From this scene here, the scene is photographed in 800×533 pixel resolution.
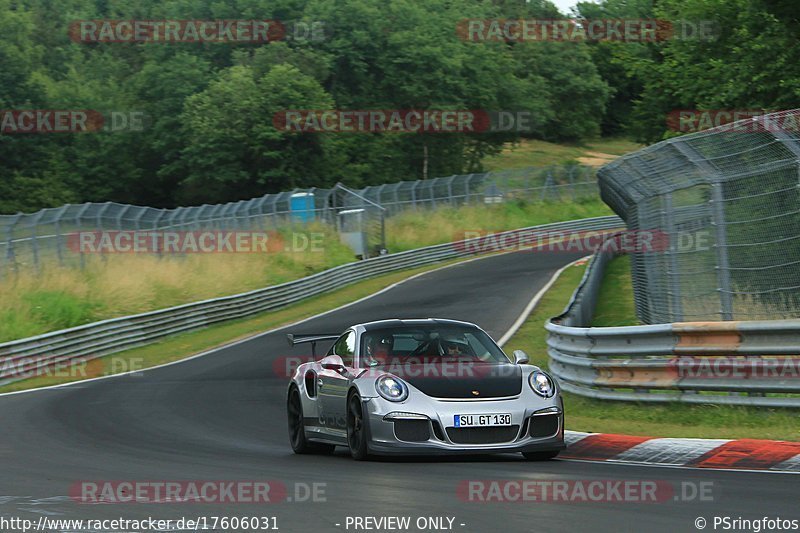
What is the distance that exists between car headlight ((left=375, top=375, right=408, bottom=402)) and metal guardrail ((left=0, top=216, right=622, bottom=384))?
14.7 metres

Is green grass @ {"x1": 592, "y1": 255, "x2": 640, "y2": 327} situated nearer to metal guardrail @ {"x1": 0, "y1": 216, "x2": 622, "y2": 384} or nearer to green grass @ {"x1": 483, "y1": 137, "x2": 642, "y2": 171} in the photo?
metal guardrail @ {"x1": 0, "y1": 216, "x2": 622, "y2": 384}

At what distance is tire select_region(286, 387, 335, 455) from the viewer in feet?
37.5

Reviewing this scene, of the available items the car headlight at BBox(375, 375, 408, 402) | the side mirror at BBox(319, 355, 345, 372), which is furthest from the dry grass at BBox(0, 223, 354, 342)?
the car headlight at BBox(375, 375, 408, 402)

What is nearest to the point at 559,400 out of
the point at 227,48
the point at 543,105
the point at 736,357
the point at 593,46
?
the point at 736,357

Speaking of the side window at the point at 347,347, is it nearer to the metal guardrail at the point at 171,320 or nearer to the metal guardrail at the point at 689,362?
the metal guardrail at the point at 689,362

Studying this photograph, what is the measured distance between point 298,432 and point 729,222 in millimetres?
4582

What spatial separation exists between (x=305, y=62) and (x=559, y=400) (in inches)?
2484

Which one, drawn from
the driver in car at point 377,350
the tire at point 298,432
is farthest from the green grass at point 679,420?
the tire at point 298,432

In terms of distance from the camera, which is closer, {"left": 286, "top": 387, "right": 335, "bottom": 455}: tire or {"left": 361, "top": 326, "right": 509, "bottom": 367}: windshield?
{"left": 361, "top": 326, "right": 509, "bottom": 367}: windshield

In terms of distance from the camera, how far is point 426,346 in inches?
429

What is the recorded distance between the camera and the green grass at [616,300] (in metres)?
21.8

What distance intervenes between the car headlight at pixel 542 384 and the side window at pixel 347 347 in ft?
5.50

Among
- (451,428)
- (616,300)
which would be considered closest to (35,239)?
(616,300)

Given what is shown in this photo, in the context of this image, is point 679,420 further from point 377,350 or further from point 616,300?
point 616,300
